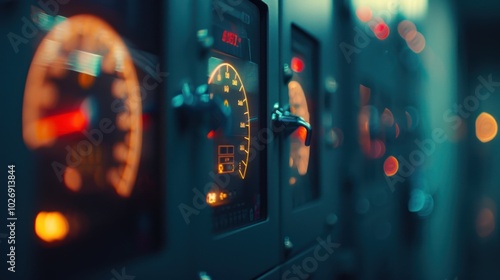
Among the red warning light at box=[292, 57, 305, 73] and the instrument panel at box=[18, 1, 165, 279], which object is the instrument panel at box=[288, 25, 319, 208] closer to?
the red warning light at box=[292, 57, 305, 73]

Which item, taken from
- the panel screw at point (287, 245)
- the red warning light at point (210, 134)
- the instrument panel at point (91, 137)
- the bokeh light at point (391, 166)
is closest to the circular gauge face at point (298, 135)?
the panel screw at point (287, 245)

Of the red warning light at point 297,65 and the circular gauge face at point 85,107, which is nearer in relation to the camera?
the circular gauge face at point 85,107

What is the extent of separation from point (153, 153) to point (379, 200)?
151 cm

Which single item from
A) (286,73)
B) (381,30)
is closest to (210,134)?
(286,73)

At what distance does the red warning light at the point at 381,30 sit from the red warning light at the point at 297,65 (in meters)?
0.78

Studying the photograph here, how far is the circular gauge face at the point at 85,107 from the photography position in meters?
0.59

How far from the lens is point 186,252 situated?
812mm

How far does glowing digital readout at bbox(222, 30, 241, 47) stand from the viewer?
0.99 meters

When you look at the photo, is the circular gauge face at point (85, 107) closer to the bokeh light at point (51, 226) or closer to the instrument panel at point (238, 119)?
the bokeh light at point (51, 226)

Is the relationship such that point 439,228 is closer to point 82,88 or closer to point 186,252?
point 186,252

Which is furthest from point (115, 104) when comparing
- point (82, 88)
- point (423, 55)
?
point (423, 55)

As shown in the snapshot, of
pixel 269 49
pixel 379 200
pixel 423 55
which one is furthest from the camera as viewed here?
pixel 423 55

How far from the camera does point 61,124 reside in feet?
2.01

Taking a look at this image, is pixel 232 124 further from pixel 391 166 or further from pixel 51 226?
pixel 391 166
